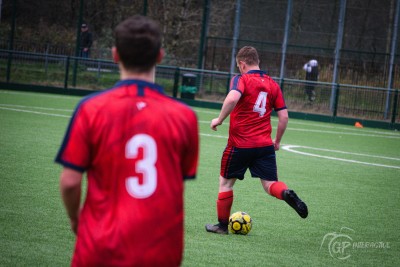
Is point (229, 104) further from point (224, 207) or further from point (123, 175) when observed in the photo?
point (123, 175)

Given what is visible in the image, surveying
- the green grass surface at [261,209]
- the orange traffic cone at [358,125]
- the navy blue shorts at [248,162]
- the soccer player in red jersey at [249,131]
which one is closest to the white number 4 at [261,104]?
the soccer player in red jersey at [249,131]

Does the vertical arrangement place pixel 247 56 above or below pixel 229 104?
above

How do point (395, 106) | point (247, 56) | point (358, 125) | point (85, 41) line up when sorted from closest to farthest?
point (247, 56) < point (395, 106) < point (358, 125) < point (85, 41)

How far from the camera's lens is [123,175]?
9.95 ft

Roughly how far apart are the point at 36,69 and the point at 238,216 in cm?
2073

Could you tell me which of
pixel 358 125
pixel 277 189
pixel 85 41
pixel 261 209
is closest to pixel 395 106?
pixel 358 125

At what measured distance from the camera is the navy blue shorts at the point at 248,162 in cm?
751

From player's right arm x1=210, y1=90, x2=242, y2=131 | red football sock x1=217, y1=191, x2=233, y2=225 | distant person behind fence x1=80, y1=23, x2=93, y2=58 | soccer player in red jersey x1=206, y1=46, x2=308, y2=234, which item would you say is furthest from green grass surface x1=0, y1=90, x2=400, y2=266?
distant person behind fence x1=80, y1=23, x2=93, y2=58

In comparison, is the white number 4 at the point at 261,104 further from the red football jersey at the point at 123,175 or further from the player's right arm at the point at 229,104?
the red football jersey at the point at 123,175

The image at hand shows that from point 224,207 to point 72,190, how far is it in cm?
441

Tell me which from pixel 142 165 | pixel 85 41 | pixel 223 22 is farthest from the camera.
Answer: pixel 223 22

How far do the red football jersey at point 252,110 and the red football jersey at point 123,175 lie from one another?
4.43 meters

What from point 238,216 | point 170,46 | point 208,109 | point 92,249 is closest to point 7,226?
point 238,216

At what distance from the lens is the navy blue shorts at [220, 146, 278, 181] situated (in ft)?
24.6
